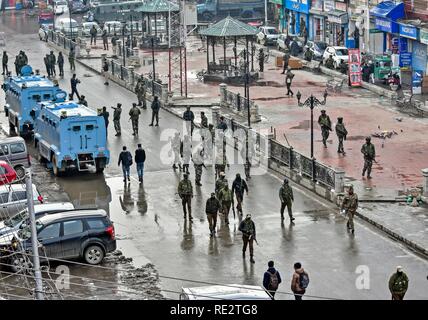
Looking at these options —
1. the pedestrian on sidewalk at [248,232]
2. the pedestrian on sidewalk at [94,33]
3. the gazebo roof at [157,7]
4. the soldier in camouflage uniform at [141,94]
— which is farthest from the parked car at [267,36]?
the pedestrian on sidewalk at [248,232]

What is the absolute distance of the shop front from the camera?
248 ft

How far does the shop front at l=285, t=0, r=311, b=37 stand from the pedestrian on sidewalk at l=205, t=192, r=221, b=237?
46.7 metres

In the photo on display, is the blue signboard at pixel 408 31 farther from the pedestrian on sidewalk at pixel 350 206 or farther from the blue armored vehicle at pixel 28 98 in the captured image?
the pedestrian on sidewalk at pixel 350 206

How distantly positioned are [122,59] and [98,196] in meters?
33.2

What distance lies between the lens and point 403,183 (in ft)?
117

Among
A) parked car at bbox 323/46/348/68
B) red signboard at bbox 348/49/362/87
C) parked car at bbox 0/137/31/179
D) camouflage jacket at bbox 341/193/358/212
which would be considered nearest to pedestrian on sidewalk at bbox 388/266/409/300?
camouflage jacket at bbox 341/193/358/212

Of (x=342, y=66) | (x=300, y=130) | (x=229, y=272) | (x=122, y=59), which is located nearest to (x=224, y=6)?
(x=122, y=59)

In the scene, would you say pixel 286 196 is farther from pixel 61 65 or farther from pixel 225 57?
pixel 61 65

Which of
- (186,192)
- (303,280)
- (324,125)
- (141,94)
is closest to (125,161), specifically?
(186,192)

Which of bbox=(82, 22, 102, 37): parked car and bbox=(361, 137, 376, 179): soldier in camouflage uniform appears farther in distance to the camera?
bbox=(82, 22, 102, 37): parked car

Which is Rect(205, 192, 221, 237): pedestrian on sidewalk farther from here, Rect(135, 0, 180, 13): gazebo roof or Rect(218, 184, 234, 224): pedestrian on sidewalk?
Rect(135, 0, 180, 13): gazebo roof

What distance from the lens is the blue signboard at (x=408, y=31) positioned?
57.0 m

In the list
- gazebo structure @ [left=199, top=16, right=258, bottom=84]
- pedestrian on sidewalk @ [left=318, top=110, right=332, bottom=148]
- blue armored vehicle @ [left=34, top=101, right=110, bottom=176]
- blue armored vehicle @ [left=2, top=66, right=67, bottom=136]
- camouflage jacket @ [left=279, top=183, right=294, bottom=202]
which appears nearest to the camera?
camouflage jacket @ [left=279, top=183, right=294, bottom=202]

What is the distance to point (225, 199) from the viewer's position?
30.7m
